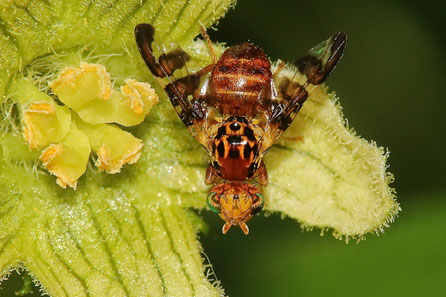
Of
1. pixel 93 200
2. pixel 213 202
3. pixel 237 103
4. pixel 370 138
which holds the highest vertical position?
pixel 237 103

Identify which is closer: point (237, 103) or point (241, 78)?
point (241, 78)

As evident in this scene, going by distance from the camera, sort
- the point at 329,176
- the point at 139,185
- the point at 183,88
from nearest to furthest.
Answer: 1. the point at 183,88
2. the point at 329,176
3. the point at 139,185

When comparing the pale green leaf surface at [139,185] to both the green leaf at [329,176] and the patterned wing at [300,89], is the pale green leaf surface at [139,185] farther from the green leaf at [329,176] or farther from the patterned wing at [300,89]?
the patterned wing at [300,89]

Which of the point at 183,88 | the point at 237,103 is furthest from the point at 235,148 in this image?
the point at 183,88

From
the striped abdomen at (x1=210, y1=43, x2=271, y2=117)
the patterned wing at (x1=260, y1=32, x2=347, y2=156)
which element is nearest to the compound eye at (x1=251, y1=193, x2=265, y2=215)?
the patterned wing at (x1=260, y1=32, x2=347, y2=156)

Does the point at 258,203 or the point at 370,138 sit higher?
the point at 258,203

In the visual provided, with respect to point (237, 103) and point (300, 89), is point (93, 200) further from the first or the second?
point (300, 89)

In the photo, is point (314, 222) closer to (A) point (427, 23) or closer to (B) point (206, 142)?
(B) point (206, 142)

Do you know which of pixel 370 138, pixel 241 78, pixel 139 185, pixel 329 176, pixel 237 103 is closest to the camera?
pixel 241 78

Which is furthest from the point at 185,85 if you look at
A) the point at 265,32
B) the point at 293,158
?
the point at 265,32
